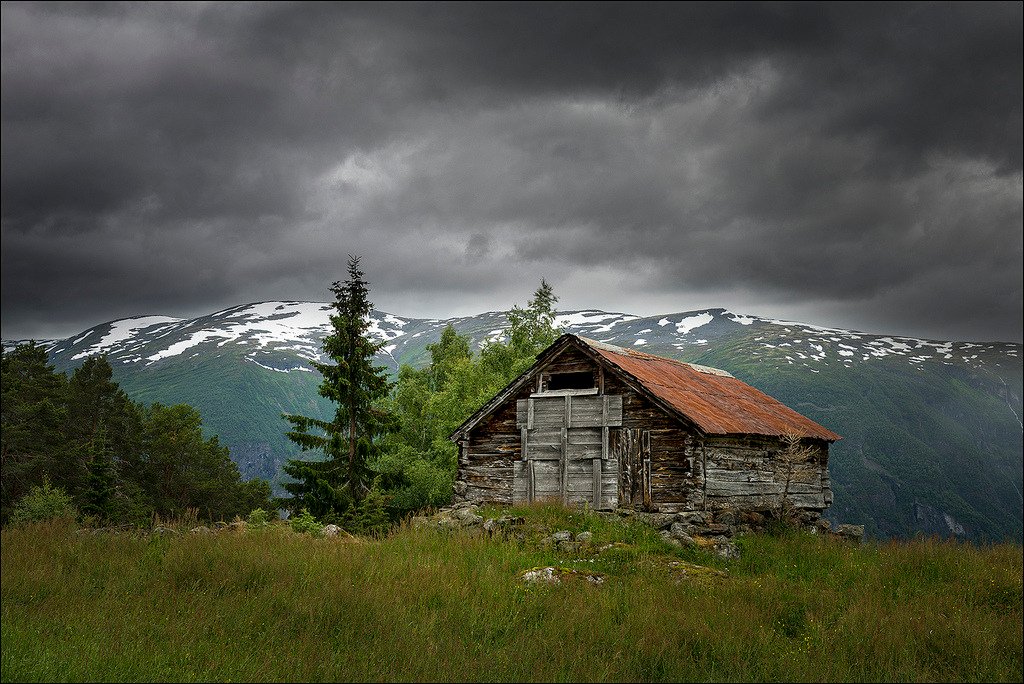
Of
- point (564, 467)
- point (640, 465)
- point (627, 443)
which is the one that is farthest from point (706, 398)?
A: point (564, 467)

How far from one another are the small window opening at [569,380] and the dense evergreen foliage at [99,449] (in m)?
15.8

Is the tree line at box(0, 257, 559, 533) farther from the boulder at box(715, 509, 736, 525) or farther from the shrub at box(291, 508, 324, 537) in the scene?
the boulder at box(715, 509, 736, 525)

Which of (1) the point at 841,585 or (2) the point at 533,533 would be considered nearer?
(1) the point at 841,585

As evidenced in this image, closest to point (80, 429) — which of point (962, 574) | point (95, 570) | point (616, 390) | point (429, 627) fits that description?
point (616, 390)

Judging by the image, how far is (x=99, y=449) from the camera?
34312 millimetres

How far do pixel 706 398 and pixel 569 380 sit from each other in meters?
4.97

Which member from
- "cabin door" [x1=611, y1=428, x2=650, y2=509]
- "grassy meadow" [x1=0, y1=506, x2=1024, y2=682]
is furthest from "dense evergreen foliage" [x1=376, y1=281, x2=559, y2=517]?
"grassy meadow" [x1=0, y1=506, x2=1024, y2=682]

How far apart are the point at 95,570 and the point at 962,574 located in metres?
14.6

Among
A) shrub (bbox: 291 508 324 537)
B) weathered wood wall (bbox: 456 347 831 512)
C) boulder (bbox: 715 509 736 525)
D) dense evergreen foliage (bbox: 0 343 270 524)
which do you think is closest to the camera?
shrub (bbox: 291 508 324 537)

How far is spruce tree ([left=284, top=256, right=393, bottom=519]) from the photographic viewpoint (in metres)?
30.3

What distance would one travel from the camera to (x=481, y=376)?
41781mm

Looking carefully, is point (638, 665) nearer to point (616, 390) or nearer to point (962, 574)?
point (962, 574)

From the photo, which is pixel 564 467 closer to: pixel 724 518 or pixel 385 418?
pixel 724 518

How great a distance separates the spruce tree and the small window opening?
396 inches
